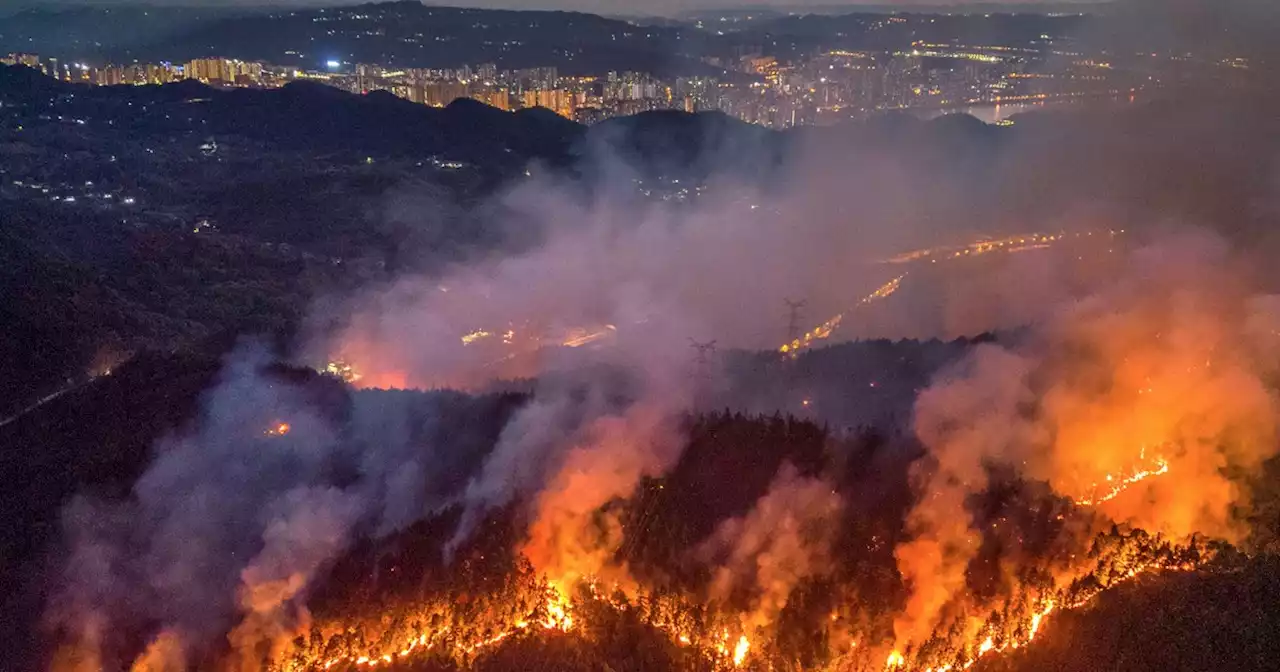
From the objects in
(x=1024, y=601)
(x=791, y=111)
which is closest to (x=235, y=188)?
(x=791, y=111)

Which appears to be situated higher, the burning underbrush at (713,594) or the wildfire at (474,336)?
the burning underbrush at (713,594)

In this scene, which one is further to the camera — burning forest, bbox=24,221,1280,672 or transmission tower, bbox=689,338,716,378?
transmission tower, bbox=689,338,716,378

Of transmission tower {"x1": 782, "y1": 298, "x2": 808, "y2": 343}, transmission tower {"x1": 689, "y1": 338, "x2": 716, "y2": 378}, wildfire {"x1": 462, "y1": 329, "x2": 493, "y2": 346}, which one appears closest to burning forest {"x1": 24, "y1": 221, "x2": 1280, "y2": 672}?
transmission tower {"x1": 689, "y1": 338, "x2": 716, "y2": 378}

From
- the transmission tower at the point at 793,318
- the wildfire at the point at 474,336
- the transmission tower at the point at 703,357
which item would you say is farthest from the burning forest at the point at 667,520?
the transmission tower at the point at 793,318

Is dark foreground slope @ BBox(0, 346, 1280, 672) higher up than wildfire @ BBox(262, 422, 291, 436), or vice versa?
wildfire @ BBox(262, 422, 291, 436)

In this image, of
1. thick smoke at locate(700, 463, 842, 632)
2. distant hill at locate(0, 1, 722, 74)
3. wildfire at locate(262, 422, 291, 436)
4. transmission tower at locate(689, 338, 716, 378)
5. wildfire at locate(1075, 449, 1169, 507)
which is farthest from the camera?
distant hill at locate(0, 1, 722, 74)

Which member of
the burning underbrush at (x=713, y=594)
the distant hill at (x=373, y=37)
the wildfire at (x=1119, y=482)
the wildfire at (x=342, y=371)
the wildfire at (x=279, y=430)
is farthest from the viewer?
the distant hill at (x=373, y=37)

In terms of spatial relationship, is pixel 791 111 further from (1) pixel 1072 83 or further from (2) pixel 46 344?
(2) pixel 46 344

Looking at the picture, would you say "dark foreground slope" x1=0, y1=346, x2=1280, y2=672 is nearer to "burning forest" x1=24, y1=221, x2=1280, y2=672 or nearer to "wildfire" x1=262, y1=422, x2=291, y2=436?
"burning forest" x1=24, y1=221, x2=1280, y2=672

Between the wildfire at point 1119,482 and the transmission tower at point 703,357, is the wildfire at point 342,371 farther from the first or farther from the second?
the wildfire at point 1119,482
